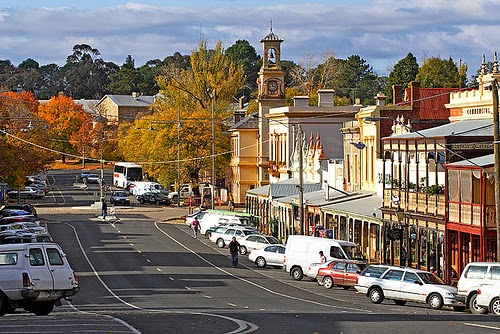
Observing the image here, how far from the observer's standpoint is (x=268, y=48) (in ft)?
312

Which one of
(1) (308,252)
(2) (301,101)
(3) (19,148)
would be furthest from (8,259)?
(3) (19,148)

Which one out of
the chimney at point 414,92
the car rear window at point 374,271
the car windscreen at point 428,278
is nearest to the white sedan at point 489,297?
Result: the car windscreen at point 428,278

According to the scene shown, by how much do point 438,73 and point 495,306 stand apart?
8743 cm

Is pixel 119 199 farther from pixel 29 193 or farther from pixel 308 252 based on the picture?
pixel 308 252

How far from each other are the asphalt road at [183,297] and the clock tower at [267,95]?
1103cm

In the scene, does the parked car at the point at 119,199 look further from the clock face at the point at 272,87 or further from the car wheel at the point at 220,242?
the car wheel at the point at 220,242

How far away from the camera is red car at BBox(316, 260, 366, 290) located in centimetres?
4434

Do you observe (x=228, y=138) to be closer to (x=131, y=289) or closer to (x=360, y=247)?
(x=360, y=247)

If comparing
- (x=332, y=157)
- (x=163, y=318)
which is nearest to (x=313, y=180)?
(x=332, y=157)

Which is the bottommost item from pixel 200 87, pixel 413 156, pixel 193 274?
pixel 193 274

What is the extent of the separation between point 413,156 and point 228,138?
54165 mm

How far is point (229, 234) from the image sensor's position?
6512 centimetres

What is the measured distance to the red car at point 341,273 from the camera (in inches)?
1746

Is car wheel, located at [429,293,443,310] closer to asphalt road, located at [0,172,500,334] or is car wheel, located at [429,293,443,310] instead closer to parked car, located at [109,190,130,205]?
asphalt road, located at [0,172,500,334]
